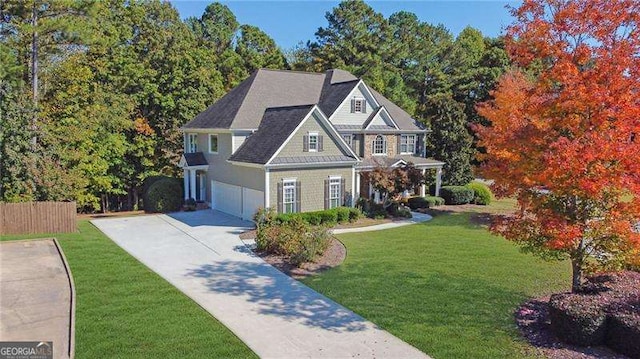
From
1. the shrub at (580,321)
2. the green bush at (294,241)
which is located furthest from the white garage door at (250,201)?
the shrub at (580,321)

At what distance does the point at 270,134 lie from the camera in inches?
1041

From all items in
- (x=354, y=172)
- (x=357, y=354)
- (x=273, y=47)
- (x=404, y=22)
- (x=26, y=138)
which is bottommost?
(x=357, y=354)

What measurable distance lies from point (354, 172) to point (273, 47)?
3228 centimetres

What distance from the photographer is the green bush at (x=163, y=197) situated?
29.3 m

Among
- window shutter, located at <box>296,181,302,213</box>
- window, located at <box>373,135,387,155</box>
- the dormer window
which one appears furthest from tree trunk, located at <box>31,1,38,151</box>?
window, located at <box>373,135,387,155</box>

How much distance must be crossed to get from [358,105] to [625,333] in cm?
2386

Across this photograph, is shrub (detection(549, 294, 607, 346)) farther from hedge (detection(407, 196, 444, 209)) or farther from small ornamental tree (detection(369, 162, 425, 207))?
hedge (detection(407, 196, 444, 209))

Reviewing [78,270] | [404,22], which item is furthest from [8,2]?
[404,22]

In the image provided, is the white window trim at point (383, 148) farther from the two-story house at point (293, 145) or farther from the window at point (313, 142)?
the window at point (313, 142)

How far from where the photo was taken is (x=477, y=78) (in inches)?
1882

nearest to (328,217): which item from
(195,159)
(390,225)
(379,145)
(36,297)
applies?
(390,225)

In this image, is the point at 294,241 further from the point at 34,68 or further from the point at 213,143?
the point at 34,68

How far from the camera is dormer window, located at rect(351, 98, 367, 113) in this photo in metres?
31.8

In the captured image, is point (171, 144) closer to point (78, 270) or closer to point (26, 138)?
point (26, 138)
